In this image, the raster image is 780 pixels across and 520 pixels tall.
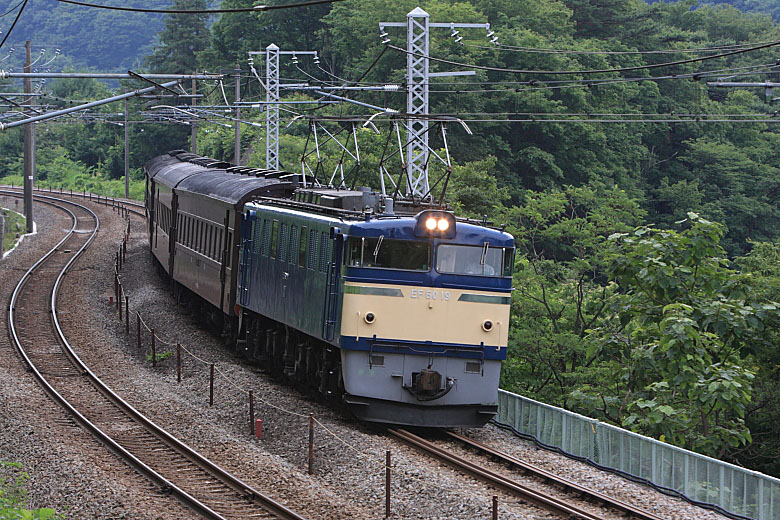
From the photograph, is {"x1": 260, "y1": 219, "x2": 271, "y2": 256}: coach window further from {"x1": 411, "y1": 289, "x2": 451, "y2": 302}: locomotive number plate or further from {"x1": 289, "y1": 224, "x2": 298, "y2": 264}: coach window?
{"x1": 411, "y1": 289, "x2": 451, "y2": 302}: locomotive number plate

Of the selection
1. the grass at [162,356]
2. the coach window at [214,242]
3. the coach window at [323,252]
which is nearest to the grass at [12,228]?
the coach window at [214,242]

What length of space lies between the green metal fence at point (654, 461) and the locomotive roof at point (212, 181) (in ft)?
22.7

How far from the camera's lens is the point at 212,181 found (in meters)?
24.8

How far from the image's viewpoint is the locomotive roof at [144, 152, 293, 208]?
2141 centimetres

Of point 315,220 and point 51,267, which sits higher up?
point 315,220

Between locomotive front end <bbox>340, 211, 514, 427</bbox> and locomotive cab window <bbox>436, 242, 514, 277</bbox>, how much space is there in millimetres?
14

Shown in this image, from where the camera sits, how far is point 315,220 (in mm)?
16984

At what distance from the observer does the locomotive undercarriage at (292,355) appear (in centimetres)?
1678

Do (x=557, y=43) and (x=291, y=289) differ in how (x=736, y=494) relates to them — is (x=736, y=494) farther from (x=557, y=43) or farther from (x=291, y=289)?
(x=557, y=43)

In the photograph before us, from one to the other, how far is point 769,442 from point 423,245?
8.24 metres

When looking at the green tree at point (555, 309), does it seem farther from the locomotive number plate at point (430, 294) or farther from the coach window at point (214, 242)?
the coach window at point (214, 242)

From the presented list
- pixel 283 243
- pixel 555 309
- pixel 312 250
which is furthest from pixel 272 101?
pixel 312 250

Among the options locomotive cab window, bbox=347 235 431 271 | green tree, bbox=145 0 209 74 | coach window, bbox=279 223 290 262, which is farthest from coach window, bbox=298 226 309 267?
green tree, bbox=145 0 209 74

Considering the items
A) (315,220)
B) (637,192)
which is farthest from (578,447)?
Result: (637,192)
